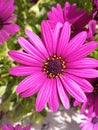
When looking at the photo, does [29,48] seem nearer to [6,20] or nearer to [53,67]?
[53,67]

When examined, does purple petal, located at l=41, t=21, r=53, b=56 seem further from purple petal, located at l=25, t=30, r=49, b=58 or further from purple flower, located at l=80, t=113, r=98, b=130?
purple flower, located at l=80, t=113, r=98, b=130

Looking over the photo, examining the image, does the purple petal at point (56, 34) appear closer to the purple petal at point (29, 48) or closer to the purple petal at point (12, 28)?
the purple petal at point (29, 48)

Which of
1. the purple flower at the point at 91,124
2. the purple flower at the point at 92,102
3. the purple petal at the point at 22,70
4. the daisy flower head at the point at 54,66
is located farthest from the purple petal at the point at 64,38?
the purple flower at the point at 91,124

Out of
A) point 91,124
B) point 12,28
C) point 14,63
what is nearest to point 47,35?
point 12,28

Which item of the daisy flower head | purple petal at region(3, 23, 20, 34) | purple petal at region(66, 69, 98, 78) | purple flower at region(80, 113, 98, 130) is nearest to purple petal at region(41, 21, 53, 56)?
the daisy flower head

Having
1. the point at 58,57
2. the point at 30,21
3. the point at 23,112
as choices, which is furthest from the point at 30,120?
the point at 58,57

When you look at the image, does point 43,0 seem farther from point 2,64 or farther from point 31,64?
point 31,64
